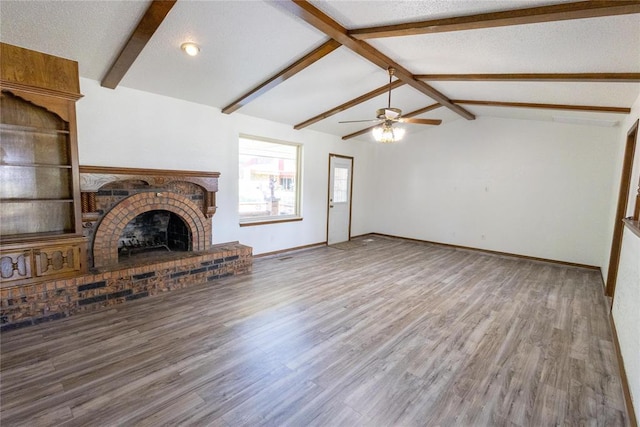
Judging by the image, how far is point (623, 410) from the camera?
207 centimetres

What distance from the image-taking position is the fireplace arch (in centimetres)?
367

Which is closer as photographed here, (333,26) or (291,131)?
(333,26)

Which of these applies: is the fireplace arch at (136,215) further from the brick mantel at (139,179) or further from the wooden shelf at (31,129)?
the wooden shelf at (31,129)

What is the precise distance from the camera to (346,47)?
127 inches

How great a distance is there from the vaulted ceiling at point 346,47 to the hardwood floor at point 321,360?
2.60m

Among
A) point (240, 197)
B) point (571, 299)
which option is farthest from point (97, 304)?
point (571, 299)

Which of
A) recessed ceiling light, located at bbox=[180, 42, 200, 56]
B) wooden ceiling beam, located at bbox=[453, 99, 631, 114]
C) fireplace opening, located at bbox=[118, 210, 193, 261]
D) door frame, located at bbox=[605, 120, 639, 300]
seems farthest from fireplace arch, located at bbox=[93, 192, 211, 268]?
door frame, located at bbox=[605, 120, 639, 300]

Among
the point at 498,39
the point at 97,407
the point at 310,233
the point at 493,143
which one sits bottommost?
the point at 97,407

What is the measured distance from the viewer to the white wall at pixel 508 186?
5395mm

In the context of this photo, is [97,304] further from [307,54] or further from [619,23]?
[619,23]

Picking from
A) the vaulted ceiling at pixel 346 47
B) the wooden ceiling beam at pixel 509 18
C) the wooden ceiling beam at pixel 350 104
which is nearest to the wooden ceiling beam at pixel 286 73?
the vaulted ceiling at pixel 346 47

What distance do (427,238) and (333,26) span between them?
18.6ft

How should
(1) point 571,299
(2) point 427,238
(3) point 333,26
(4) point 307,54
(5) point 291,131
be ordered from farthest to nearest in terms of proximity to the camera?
(2) point 427,238, (5) point 291,131, (1) point 571,299, (4) point 307,54, (3) point 333,26

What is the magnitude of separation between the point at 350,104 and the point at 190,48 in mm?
2660
